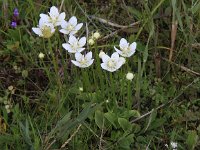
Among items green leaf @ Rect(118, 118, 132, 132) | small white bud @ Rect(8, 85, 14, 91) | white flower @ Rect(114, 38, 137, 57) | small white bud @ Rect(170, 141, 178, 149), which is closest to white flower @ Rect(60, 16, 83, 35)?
white flower @ Rect(114, 38, 137, 57)

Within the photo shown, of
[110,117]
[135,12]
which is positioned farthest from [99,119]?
[135,12]

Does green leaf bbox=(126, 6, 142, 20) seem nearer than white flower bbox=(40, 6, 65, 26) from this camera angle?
No

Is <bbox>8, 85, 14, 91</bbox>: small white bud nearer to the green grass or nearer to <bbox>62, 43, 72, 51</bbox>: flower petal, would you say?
the green grass

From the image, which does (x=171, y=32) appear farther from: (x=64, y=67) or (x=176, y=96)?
(x=64, y=67)

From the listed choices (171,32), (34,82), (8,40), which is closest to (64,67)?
(34,82)

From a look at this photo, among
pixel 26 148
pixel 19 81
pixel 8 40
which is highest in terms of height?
pixel 8 40

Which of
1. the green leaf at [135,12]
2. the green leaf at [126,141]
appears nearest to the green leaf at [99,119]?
the green leaf at [126,141]

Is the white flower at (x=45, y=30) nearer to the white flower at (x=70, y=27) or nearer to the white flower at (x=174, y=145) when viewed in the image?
the white flower at (x=70, y=27)
